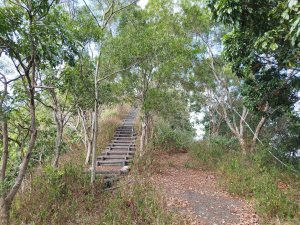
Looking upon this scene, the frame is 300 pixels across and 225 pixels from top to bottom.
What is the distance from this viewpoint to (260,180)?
6.28 m

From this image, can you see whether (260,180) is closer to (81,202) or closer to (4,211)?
(81,202)

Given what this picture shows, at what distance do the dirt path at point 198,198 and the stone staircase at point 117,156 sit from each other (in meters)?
1.31

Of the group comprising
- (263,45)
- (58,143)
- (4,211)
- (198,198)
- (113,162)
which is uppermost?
(263,45)

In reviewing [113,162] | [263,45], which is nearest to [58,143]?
[113,162]

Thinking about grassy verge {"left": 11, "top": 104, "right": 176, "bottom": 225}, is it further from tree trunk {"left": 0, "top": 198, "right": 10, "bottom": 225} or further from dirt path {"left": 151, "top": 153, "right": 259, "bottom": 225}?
tree trunk {"left": 0, "top": 198, "right": 10, "bottom": 225}

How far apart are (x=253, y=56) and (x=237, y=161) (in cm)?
472

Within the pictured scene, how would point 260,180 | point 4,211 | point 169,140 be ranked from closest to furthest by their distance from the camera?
1. point 4,211
2. point 260,180
3. point 169,140

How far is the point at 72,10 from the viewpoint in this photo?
7000 mm

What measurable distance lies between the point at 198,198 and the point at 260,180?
194 centimetres

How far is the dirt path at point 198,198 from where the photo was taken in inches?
190

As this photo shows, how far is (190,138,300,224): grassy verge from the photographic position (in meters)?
4.80

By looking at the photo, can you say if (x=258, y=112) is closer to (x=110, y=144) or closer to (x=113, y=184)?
(x=113, y=184)

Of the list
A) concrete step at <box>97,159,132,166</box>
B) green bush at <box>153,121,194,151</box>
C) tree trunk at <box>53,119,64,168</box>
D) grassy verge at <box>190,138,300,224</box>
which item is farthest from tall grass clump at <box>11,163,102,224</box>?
green bush at <box>153,121,194,151</box>

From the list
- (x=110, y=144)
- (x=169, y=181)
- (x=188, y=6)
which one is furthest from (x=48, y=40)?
(x=110, y=144)
